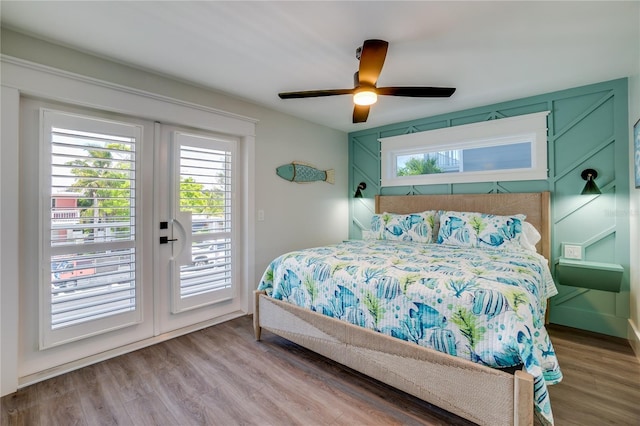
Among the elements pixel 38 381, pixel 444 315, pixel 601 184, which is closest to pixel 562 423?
pixel 444 315

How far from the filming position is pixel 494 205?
132 inches

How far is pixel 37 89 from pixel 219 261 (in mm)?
2007

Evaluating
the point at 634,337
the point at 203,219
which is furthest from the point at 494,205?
the point at 203,219

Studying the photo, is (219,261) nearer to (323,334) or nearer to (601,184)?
(323,334)

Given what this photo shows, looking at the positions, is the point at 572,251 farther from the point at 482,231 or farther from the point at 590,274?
the point at 482,231

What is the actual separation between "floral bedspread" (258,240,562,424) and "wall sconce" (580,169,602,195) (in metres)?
0.94

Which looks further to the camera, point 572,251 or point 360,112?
point 572,251

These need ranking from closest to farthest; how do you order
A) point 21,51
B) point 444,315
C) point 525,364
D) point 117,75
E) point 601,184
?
1. point 525,364
2. point 444,315
3. point 21,51
4. point 117,75
5. point 601,184

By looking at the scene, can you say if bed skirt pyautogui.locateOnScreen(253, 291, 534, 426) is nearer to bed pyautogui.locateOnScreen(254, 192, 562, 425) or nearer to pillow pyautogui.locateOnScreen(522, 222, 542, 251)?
bed pyautogui.locateOnScreen(254, 192, 562, 425)

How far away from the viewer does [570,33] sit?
204 cm

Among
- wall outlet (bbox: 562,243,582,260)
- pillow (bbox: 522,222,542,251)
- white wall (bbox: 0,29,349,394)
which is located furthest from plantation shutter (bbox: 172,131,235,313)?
wall outlet (bbox: 562,243,582,260)

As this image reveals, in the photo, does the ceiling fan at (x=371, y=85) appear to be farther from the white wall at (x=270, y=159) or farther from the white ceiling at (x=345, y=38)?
the white wall at (x=270, y=159)

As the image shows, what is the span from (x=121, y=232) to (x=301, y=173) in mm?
2189

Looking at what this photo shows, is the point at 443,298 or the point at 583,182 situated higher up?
the point at 583,182
